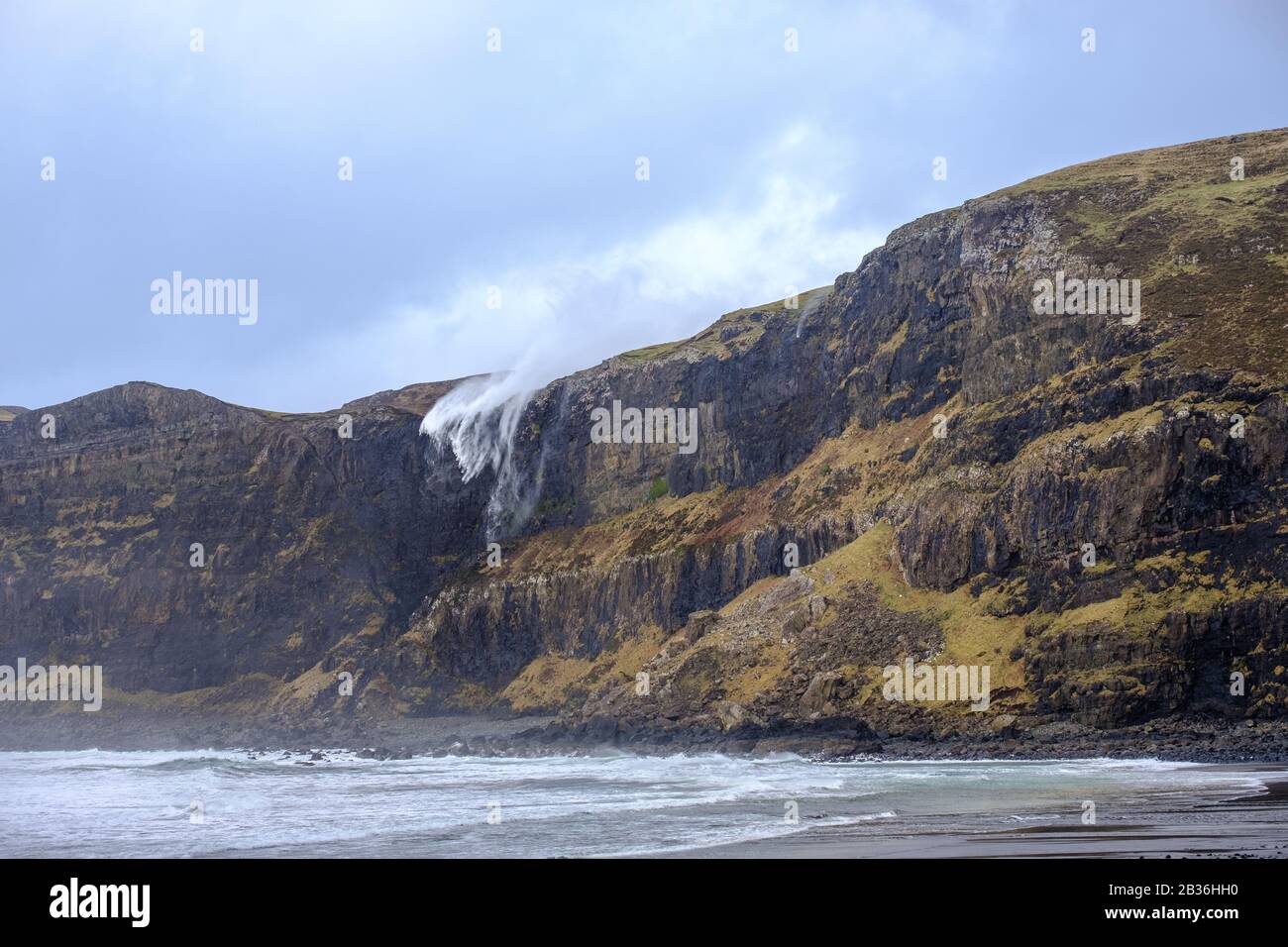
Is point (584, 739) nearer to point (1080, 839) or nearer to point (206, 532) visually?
point (1080, 839)

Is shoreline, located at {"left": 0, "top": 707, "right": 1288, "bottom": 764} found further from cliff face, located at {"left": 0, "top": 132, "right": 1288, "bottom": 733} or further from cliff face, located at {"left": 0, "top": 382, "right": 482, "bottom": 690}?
cliff face, located at {"left": 0, "top": 382, "right": 482, "bottom": 690}

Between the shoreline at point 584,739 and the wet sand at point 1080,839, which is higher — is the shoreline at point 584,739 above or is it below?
below

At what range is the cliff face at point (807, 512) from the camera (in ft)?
241

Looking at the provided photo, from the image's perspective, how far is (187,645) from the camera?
13200cm

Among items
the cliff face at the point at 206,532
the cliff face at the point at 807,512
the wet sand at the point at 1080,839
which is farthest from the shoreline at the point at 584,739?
the wet sand at the point at 1080,839

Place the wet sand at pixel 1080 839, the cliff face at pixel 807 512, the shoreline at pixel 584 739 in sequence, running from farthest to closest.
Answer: the cliff face at pixel 807 512, the shoreline at pixel 584 739, the wet sand at pixel 1080 839

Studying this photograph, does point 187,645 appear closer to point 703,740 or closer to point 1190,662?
point 703,740

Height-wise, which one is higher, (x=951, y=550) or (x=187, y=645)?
(x=951, y=550)

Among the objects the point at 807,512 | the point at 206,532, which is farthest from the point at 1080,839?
the point at 206,532

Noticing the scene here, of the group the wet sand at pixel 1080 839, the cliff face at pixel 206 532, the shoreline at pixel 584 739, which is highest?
the cliff face at pixel 206 532

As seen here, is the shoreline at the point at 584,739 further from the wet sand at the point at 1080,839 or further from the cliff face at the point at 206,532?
the wet sand at the point at 1080,839

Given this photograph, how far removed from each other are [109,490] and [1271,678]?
118780 mm
